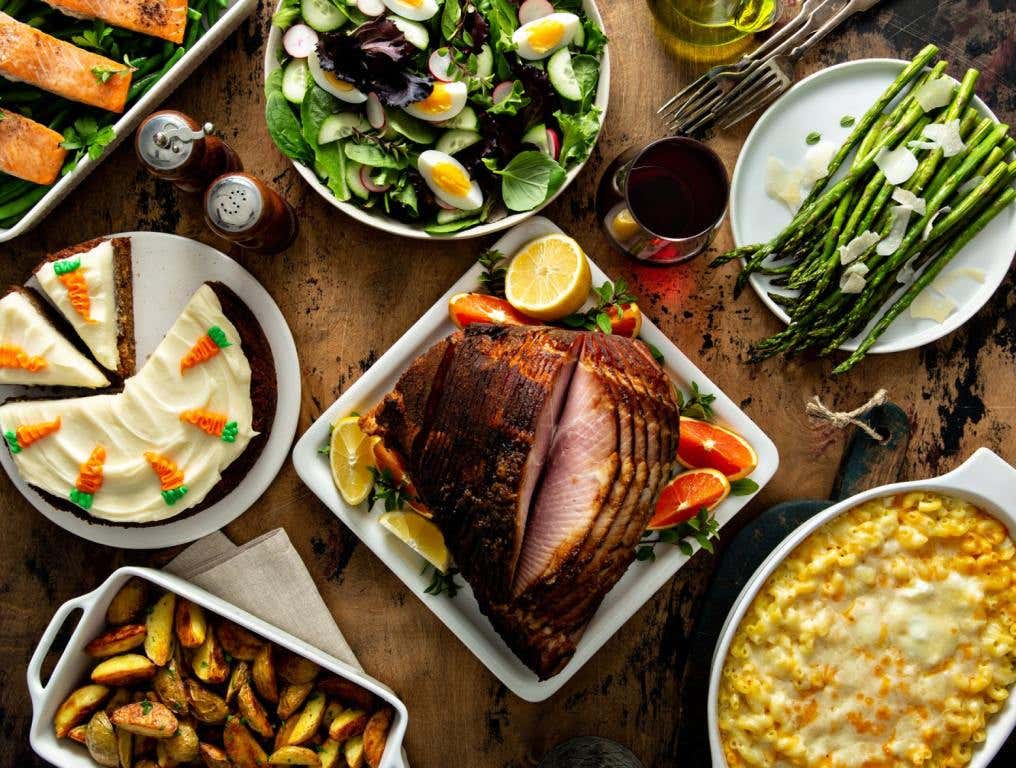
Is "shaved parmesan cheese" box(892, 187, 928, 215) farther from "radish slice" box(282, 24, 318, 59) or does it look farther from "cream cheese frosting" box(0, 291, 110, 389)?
"cream cheese frosting" box(0, 291, 110, 389)

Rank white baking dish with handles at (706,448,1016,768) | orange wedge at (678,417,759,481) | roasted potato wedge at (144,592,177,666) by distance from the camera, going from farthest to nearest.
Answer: roasted potato wedge at (144,592,177,666) < orange wedge at (678,417,759,481) < white baking dish with handles at (706,448,1016,768)

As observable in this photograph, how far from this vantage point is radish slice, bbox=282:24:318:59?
291 centimetres

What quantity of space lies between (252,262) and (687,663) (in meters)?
2.29

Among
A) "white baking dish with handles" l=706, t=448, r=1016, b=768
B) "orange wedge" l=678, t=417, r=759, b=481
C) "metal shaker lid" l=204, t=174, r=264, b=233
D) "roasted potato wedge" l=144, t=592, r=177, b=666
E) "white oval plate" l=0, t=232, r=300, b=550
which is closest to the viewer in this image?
"white baking dish with handles" l=706, t=448, r=1016, b=768

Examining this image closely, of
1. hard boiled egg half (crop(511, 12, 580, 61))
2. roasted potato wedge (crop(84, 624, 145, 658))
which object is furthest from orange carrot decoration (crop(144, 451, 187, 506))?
hard boiled egg half (crop(511, 12, 580, 61))

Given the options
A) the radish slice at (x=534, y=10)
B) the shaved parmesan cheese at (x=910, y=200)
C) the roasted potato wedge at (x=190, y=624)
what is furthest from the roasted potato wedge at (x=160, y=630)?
the shaved parmesan cheese at (x=910, y=200)

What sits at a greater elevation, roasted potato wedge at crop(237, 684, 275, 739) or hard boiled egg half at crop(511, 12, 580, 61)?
hard boiled egg half at crop(511, 12, 580, 61)

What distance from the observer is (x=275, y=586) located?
3.23 m

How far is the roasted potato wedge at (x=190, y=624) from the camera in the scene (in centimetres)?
309

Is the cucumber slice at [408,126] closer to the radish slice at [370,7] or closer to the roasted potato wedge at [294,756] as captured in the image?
the radish slice at [370,7]

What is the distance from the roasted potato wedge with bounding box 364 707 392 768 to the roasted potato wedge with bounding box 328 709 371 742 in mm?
33

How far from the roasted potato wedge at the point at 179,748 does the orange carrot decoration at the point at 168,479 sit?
2.77 feet

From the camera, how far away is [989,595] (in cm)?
288

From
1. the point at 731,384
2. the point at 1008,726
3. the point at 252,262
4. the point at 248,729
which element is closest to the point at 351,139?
the point at 252,262
